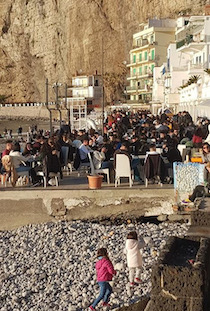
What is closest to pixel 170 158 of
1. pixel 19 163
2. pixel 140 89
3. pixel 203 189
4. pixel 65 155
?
pixel 203 189

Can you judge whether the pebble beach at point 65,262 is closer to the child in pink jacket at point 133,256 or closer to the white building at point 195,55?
the child in pink jacket at point 133,256

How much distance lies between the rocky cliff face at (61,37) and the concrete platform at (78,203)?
65.5 m

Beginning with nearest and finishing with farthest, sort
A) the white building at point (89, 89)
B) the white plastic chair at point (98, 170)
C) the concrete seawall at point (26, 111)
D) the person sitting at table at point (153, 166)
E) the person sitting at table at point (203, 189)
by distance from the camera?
1. the person sitting at table at point (203, 189)
2. the person sitting at table at point (153, 166)
3. the white plastic chair at point (98, 170)
4. the white building at point (89, 89)
5. the concrete seawall at point (26, 111)

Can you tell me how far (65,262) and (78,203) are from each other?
6.90 ft

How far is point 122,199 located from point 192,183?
1538 mm

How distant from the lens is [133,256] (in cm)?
757

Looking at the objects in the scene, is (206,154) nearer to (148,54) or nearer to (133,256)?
(133,256)

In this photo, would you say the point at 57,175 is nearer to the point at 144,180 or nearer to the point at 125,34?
the point at 144,180

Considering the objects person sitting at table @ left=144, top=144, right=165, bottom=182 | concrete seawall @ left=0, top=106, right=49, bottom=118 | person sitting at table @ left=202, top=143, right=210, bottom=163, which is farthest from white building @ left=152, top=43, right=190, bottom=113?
concrete seawall @ left=0, top=106, right=49, bottom=118

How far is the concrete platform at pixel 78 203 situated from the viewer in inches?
433

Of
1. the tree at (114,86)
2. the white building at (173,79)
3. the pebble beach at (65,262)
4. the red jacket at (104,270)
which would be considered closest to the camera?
the red jacket at (104,270)

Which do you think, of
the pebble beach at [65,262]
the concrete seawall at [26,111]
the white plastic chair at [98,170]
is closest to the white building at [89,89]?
the concrete seawall at [26,111]

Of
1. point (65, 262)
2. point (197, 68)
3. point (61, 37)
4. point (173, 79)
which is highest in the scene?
point (61, 37)

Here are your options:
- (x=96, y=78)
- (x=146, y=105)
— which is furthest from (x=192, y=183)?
(x=96, y=78)
